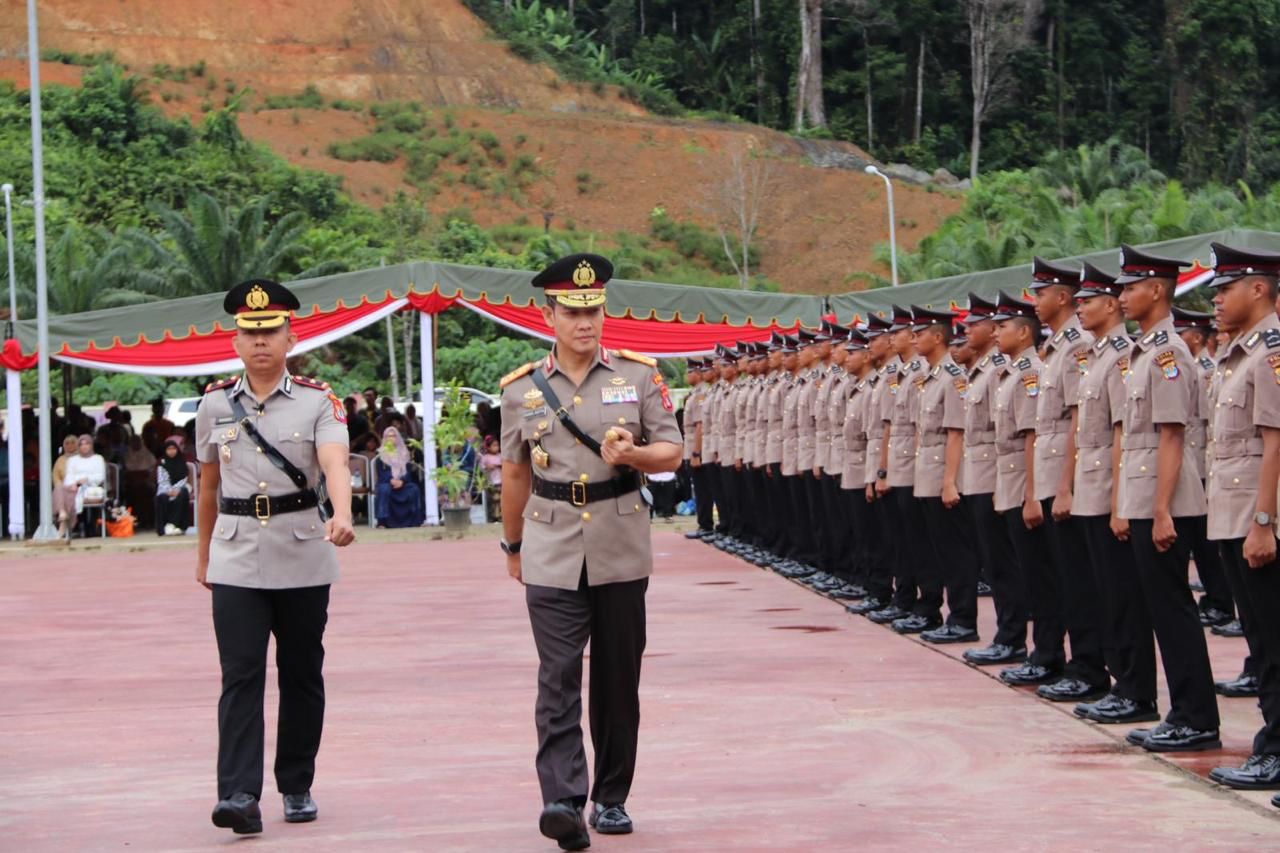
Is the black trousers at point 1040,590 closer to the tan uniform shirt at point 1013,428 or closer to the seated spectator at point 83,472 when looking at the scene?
the tan uniform shirt at point 1013,428

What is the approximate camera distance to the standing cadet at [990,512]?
32.6 feet

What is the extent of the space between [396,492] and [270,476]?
1684 centimetres

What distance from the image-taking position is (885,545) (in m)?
12.5

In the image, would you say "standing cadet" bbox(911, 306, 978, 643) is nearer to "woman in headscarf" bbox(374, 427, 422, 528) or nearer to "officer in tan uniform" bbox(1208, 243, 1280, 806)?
"officer in tan uniform" bbox(1208, 243, 1280, 806)

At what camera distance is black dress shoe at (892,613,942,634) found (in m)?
11.5

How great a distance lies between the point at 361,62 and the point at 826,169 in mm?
22015

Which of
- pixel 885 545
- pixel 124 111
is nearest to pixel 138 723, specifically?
pixel 885 545

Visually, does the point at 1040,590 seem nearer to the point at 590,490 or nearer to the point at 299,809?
the point at 590,490

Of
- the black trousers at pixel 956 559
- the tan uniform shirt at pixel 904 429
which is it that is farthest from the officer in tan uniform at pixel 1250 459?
the tan uniform shirt at pixel 904 429

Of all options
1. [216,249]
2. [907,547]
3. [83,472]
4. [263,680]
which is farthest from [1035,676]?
[216,249]

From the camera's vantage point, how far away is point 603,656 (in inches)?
244

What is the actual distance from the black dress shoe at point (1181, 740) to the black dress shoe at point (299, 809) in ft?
11.2

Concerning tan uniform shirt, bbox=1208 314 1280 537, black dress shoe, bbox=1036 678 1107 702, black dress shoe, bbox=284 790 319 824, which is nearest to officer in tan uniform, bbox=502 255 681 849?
black dress shoe, bbox=284 790 319 824

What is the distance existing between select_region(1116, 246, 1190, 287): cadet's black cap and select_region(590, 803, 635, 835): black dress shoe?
10.6 ft
